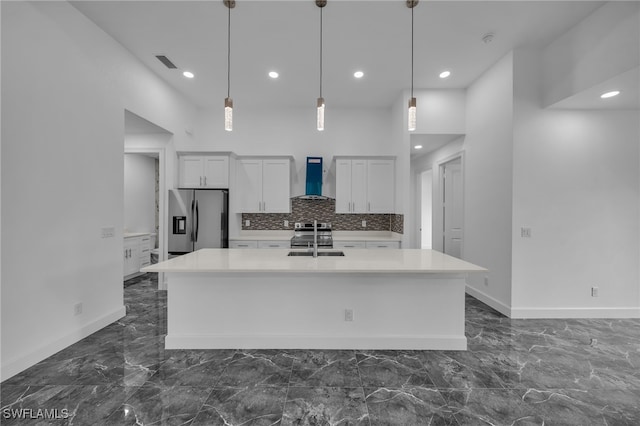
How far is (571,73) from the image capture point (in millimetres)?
3010

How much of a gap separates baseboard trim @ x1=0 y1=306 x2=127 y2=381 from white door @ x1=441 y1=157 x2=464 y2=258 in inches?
198

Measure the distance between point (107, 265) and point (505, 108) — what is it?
17.0 feet

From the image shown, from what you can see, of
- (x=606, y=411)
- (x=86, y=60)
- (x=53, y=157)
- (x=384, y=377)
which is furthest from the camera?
(x=86, y=60)

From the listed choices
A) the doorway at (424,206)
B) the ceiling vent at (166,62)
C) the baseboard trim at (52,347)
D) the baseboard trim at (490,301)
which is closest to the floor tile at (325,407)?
the baseboard trim at (52,347)

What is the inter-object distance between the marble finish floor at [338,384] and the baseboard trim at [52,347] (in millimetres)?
69

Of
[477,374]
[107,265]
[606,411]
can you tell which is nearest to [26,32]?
[107,265]

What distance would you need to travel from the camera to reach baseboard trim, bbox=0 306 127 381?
7.04 feet

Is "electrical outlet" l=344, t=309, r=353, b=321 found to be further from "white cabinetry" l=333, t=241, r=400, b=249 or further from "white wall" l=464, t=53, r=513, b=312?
"white wall" l=464, t=53, r=513, b=312

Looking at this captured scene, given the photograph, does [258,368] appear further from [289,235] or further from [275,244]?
[289,235]

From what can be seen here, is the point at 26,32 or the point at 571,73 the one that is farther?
the point at 571,73

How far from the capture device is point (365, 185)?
16.5ft

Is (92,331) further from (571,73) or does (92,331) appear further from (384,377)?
(571,73)

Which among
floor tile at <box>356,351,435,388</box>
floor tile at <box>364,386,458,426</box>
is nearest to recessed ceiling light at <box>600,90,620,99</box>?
floor tile at <box>356,351,435,388</box>

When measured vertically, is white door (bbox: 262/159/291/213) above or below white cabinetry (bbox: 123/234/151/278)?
above
